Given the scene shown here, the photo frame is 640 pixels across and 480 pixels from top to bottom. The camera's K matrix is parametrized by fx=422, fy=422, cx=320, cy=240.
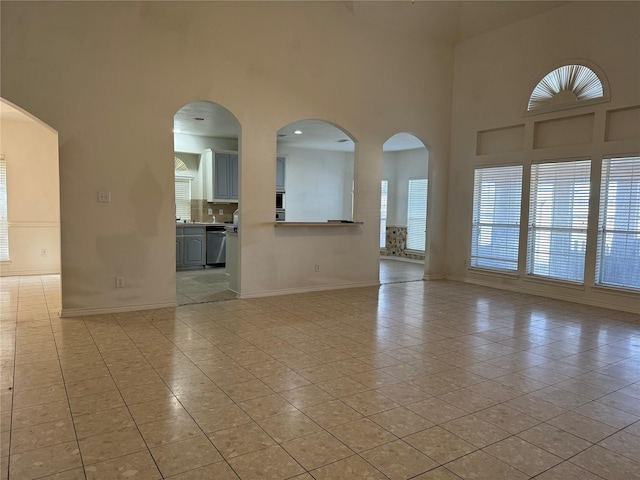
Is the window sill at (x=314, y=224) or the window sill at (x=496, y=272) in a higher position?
the window sill at (x=314, y=224)

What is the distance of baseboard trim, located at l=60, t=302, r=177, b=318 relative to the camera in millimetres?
4633

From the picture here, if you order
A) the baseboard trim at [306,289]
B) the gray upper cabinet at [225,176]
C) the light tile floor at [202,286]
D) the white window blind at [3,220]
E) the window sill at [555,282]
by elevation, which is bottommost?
the light tile floor at [202,286]

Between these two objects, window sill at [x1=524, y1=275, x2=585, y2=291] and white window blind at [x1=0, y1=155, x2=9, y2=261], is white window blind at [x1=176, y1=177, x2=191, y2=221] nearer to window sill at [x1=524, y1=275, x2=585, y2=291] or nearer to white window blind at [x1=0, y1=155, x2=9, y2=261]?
white window blind at [x1=0, y1=155, x2=9, y2=261]

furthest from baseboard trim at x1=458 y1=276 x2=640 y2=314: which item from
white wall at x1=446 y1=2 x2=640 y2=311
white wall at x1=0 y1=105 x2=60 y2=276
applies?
white wall at x1=0 y1=105 x2=60 y2=276

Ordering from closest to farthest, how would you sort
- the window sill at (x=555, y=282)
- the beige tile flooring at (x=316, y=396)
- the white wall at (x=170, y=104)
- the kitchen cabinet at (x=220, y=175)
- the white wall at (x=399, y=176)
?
the beige tile flooring at (x=316, y=396)
the white wall at (x=170, y=104)
the window sill at (x=555, y=282)
the kitchen cabinet at (x=220, y=175)
the white wall at (x=399, y=176)

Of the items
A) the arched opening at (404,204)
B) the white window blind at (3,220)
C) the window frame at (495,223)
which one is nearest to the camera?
the window frame at (495,223)

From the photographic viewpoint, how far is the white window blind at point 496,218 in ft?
21.7

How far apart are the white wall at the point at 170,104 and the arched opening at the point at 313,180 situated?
125 inches

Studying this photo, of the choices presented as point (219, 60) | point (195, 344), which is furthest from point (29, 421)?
point (219, 60)

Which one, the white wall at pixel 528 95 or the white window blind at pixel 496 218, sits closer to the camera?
the white wall at pixel 528 95

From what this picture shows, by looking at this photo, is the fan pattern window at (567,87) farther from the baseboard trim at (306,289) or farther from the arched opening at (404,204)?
the baseboard trim at (306,289)

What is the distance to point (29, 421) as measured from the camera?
7.95 feet

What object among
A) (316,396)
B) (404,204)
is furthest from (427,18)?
(316,396)

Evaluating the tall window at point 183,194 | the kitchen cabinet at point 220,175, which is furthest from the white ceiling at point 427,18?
the tall window at point 183,194
